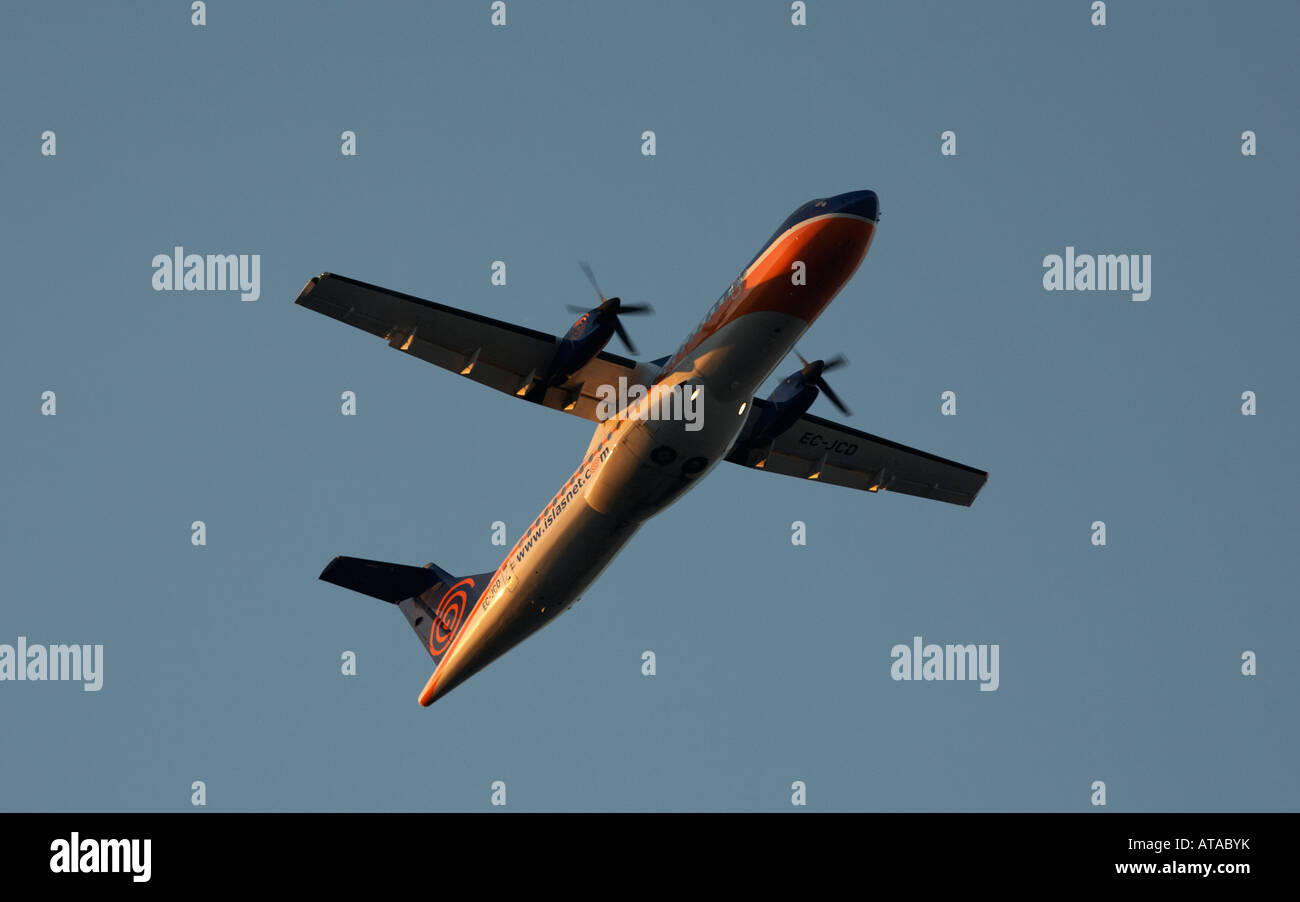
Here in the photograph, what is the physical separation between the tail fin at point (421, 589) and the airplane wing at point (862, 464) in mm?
7446

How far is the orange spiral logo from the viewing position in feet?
103

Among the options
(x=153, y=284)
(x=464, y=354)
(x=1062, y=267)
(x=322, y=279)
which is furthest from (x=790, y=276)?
(x=153, y=284)

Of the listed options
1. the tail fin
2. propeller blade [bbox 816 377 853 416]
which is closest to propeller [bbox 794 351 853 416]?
propeller blade [bbox 816 377 853 416]

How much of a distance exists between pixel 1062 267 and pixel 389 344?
52.4 ft

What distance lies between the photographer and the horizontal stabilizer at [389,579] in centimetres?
3334

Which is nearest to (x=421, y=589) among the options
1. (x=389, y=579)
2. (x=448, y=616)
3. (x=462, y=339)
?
(x=389, y=579)

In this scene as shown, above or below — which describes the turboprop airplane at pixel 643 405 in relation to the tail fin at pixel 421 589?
above

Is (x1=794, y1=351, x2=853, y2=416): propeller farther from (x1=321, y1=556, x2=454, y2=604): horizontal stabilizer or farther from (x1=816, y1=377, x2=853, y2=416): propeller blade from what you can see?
(x1=321, y1=556, x2=454, y2=604): horizontal stabilizer

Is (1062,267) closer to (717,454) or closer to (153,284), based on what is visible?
(717,454)

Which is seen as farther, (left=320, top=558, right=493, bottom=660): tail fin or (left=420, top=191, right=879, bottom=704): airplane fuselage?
(left=320, top=558, right=493, bottom=660): tail fin

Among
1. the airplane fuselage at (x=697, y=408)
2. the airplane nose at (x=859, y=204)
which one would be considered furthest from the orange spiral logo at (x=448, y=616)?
the airplane nose at (x=859, y=204)

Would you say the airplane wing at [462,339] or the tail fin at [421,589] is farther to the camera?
the tail fin at [421,589]

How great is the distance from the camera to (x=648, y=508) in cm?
2545

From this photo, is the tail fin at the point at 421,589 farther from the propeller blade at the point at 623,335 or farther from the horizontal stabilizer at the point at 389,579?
the propeller blade at the point at 623,335
